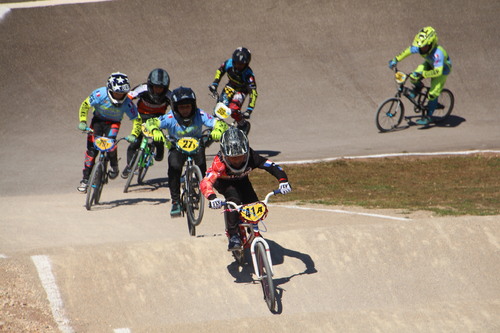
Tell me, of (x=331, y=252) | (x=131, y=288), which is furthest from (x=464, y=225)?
(x=131, y=288)

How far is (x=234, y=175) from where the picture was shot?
29.2 feet

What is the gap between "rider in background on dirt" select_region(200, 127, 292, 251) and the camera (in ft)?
27.9

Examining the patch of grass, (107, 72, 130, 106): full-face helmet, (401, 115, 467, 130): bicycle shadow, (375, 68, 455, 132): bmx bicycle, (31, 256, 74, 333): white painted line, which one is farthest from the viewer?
(401, 115, 467, 130): bicycle shadow

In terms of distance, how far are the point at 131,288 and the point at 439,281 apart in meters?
3.83

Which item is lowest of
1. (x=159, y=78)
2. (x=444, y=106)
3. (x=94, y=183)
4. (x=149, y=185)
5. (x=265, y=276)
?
(x=265, y=276)

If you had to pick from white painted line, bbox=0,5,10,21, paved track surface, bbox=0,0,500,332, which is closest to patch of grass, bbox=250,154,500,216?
paved track surface, bbox=0,0,500,332

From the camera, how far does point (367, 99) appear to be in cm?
2158

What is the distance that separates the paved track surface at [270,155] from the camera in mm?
8274

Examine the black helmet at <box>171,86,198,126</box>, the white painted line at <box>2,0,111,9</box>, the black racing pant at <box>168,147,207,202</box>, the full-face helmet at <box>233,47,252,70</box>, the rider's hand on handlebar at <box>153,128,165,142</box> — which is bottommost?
the black racing pant at <box>168,147,207,202</box>

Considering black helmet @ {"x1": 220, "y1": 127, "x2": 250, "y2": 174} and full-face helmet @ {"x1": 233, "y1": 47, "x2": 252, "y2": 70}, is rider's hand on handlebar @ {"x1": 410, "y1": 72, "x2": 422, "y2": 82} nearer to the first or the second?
full-face helmet @ {"x1": 233, "y1": 47, "x2": 252, "y2": 70}

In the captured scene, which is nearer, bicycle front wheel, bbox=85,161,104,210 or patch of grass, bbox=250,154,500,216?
bicycle front wheel, bbox=85,161,104,210

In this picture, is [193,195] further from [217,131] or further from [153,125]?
[153,125]

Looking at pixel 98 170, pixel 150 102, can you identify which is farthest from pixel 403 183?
pixel 98 170

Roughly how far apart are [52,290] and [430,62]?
1410 centimetres
